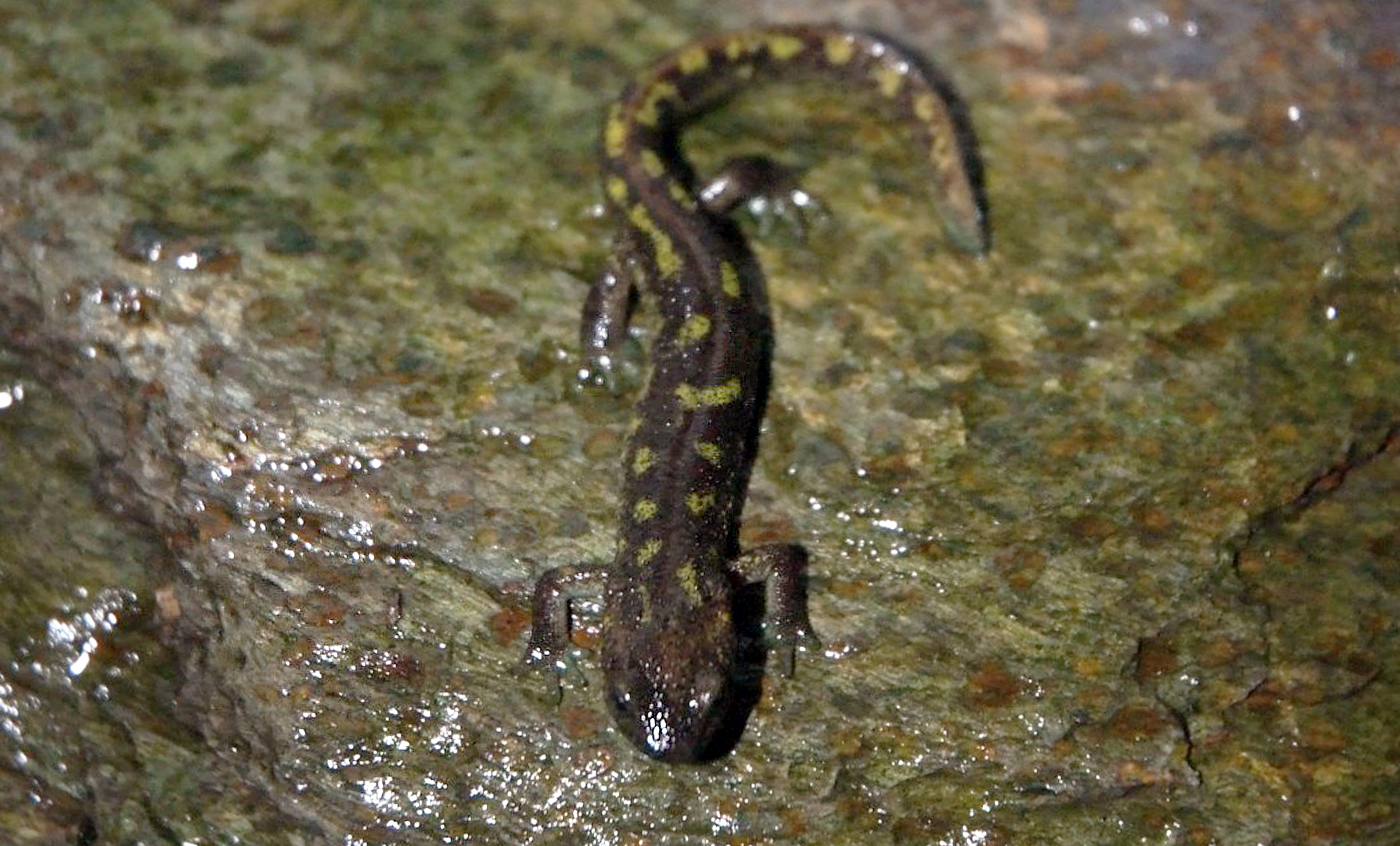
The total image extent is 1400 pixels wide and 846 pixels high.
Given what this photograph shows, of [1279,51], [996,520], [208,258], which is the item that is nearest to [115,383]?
[208,258]

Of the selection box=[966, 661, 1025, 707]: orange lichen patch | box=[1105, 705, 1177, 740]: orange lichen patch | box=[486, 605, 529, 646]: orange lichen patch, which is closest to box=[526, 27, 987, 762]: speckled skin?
box=[486, 605, 529, 646]: orange lichen patch

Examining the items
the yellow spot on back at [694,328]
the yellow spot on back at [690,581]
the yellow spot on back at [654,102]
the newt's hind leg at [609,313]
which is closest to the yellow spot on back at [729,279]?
the yellow spot on back at [694,328]

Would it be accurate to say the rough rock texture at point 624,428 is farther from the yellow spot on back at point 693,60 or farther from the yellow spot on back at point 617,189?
the yellow spot on back at point 693,60

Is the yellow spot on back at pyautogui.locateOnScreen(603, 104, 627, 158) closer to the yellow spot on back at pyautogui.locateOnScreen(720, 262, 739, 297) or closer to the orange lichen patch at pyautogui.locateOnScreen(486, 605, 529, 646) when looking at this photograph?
the yellow spot on back at pyautogui.locateOnScreen(720, 262, 739, 297)

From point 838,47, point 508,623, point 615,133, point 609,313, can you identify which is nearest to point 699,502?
point 508,623

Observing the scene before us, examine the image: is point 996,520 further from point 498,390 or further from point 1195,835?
point 498,390

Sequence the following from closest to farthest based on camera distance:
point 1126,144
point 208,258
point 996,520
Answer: point 996,520 → point 208,258 → point 1126,144

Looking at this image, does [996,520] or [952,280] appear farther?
[952,280]

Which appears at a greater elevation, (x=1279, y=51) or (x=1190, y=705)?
(x=1279, y=51)
